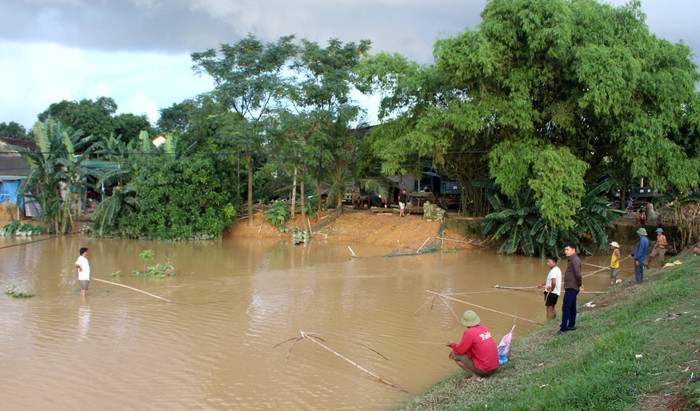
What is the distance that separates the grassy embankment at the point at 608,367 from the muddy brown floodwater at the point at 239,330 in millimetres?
1182

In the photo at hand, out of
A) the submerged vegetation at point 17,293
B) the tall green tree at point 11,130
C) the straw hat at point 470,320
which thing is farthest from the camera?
the tall green tree at point 11,130

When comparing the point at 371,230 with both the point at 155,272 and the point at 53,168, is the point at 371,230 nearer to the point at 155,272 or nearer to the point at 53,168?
the point at 155,272

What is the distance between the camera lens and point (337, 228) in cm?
2584

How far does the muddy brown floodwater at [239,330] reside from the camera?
7.04 meters

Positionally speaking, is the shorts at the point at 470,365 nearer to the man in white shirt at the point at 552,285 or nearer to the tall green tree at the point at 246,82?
the man in white shirt at the point at 552,285

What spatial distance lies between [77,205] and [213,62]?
12180 millimetres

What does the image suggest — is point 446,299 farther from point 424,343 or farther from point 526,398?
point 526,398

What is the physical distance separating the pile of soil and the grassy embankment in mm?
13503

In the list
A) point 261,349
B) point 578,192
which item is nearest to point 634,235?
point 578,192

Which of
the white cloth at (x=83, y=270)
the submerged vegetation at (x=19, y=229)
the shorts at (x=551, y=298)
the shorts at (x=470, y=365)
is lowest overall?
the shorts at (x=470, y=365)

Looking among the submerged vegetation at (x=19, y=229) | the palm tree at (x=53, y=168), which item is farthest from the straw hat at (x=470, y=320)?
the submerged vegetation at (x=19, y=229)

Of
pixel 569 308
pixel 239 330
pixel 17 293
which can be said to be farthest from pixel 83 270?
pixel 569 308

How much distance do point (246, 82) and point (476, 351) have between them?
69.9 feet

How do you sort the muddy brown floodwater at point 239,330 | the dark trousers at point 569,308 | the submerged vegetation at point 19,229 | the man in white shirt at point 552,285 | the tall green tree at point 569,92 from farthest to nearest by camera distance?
1. the submerged vegetation at point 19,229
2. the tall green tree at point 569,92
3. the man in white shirt at point 552,285
4. the dark trousers at point 569,308
5. the muddy brown floodwater at point 239,330
